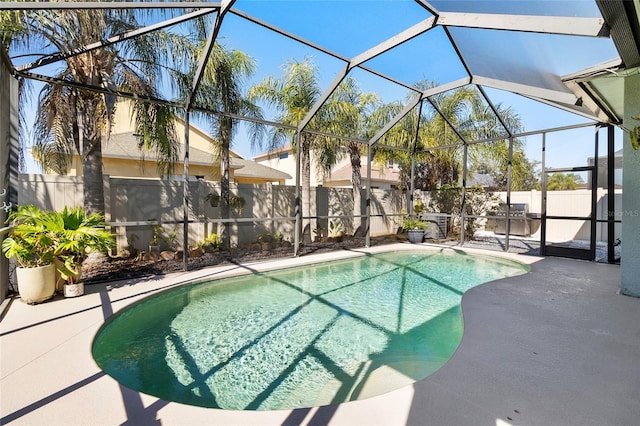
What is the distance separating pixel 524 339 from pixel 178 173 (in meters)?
11.7

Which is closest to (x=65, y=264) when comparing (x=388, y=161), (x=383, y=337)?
(x=383, y=337)

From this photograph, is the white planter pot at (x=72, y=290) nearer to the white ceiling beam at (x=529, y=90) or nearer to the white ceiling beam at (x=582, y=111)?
the white ceiling beam at (x=529, y=90)

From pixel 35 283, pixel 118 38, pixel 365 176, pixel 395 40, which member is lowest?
pixel 35 283

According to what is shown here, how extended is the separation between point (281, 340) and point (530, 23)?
5224 millimetres

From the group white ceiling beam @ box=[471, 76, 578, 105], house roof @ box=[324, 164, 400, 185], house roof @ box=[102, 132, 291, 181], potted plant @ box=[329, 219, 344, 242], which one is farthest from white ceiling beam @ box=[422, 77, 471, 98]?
house roof @ box=[324, 164, 400, 185]

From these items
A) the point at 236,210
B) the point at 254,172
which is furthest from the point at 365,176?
the point at 236,210

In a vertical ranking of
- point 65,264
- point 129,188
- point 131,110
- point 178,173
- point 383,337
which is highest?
point 131,110

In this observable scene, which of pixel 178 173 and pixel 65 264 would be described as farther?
pixel 178 173

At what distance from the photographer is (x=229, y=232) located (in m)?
8.37

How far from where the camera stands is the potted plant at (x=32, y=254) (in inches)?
160

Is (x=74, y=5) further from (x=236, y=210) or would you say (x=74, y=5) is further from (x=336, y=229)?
(x=336, y=229)

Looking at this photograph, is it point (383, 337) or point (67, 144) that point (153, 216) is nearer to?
point (67, 144)

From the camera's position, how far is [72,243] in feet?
13.9

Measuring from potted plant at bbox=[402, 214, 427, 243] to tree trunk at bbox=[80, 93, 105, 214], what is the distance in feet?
30.1
